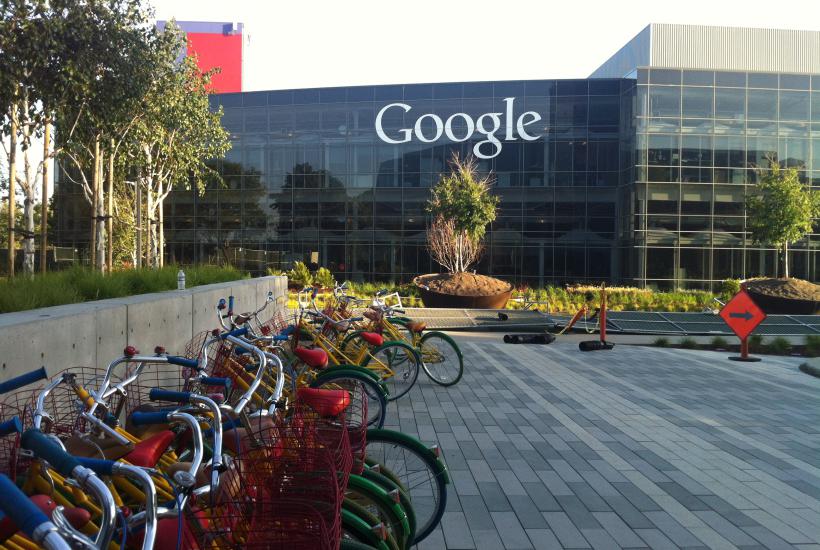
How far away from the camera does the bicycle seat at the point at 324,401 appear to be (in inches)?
147

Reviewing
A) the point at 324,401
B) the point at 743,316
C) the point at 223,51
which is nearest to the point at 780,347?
the point at 743,316

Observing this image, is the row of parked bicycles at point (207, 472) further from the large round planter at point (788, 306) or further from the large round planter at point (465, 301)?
the large round planter at point (788, 306)

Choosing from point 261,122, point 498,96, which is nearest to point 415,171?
point 498,96

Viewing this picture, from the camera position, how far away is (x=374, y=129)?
37656 millimetres

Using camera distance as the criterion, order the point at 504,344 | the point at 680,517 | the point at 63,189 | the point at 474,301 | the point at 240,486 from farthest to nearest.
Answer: the point at 63,189, the point at 474,301, the point at 504,344, the point at 680,517, the point at 240,486

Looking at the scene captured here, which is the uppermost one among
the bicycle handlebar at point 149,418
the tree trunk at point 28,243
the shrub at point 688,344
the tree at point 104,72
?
the tree at point 104,72

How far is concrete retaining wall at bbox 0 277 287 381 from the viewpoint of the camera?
180 inches

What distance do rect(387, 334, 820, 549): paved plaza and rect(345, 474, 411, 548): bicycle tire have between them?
3.49 ft

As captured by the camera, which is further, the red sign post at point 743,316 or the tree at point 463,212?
the tree at point 463,212

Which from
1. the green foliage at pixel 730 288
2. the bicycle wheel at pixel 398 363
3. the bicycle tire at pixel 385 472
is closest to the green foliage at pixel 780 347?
the bicycle wheel at pixel 398 363

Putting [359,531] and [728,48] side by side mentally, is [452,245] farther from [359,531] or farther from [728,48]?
[359,531]

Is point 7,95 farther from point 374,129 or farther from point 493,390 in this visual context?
point 374,129

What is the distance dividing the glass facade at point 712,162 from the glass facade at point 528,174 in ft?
0.22

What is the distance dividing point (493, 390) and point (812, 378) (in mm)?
5638
